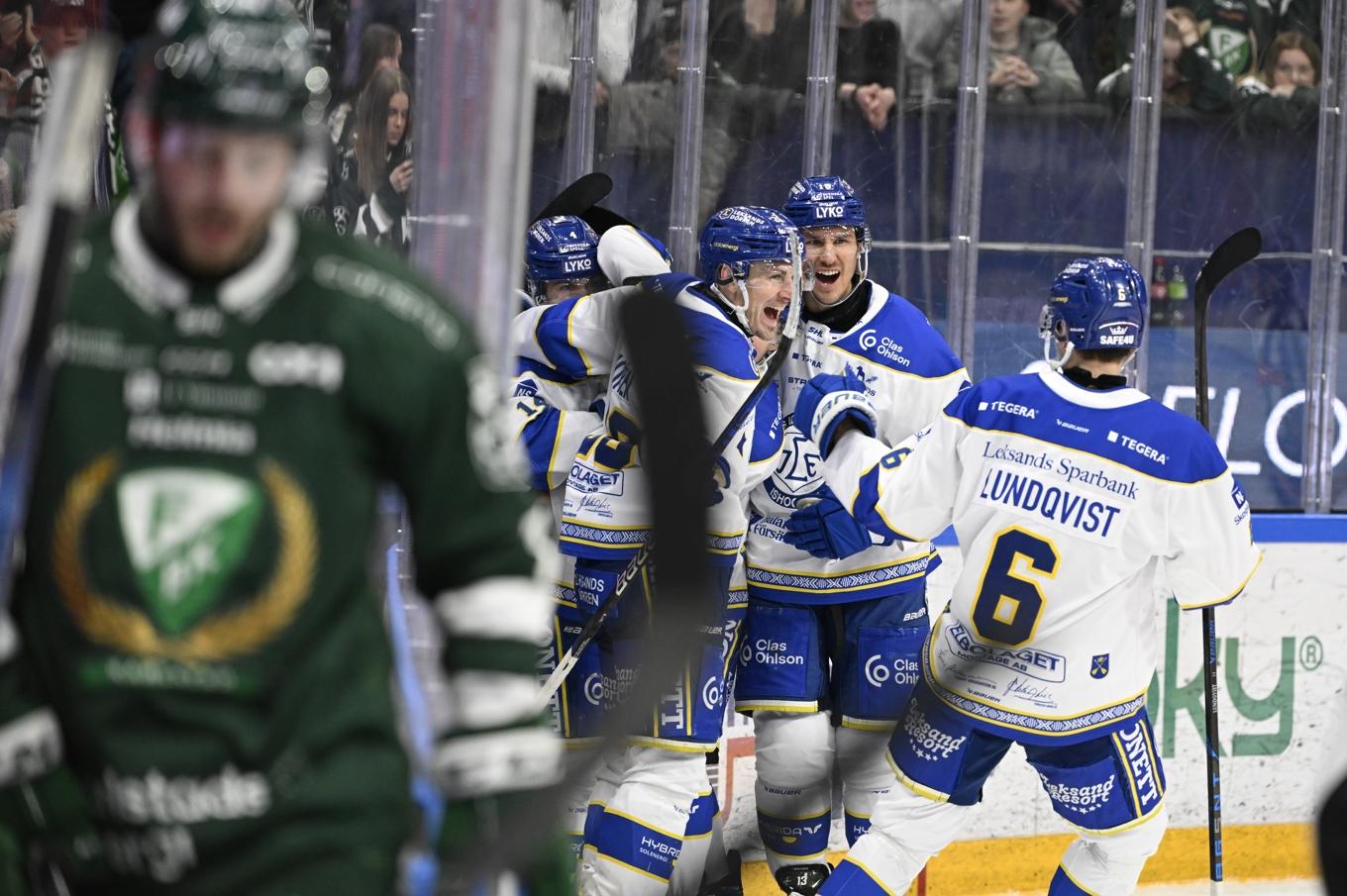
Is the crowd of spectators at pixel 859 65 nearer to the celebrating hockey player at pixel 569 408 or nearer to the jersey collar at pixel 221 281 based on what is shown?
the celebrating hockey player at pixel 569 408

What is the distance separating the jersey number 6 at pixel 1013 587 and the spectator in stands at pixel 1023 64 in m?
1.98

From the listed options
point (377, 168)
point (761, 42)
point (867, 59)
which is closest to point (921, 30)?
point (867, 59)

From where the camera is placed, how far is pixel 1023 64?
5227 mm

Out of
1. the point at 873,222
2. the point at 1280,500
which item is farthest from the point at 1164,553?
the point at 1280,500

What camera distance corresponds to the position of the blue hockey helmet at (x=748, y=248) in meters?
3.84

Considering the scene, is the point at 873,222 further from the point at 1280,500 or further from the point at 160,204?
the point at 160,204

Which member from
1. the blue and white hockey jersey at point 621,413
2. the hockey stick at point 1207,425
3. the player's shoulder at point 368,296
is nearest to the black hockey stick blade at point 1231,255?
the hockey stick at point 1207,425

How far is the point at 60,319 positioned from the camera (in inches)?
54.7

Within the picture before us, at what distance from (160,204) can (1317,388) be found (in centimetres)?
467

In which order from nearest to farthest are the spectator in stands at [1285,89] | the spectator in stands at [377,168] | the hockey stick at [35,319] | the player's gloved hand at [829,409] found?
the hockey stick at [35,319] → the spectator in stands at [377,168] → the player's gloved hand at [829,409] → the spectator in stands at [1285,89]

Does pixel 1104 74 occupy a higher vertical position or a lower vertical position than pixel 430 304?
higher

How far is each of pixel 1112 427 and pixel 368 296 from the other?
2.19 meters

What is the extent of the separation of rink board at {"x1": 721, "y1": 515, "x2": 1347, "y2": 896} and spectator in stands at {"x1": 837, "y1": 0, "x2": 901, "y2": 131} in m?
1.19

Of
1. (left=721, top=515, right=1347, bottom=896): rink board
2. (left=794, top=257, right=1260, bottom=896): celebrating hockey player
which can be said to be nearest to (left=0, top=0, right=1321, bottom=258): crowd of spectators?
(left=721, top=515, right=1347, bottom=896): rink board
